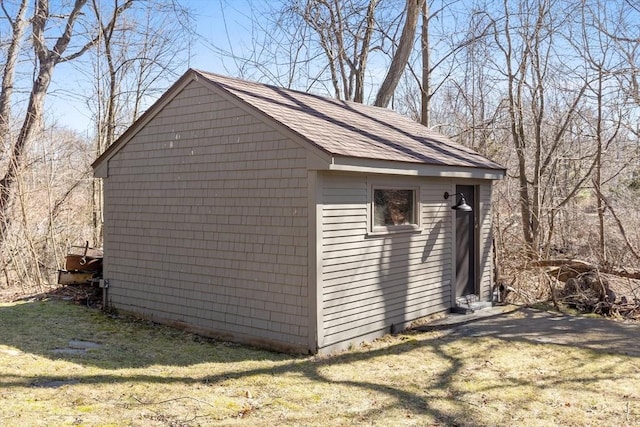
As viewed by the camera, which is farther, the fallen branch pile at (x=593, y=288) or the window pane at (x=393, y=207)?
the fallen branch pile at (x=593, y=288)

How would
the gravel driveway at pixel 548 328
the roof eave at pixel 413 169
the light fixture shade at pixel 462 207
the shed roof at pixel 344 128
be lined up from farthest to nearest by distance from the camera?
the light fixture shade at pixel 462 207 < the gravel driveway at pixel 548 328 < the shed roof at pixel 344 128 < the roof eave at pixel 413 169

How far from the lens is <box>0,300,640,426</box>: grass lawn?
15.5 ft

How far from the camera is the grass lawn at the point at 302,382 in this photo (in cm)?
473

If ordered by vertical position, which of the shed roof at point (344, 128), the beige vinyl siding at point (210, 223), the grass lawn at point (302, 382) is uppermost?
the shed roof at point (344, 128)

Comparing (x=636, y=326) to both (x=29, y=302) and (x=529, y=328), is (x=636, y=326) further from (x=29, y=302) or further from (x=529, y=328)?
(x=29, y=302)

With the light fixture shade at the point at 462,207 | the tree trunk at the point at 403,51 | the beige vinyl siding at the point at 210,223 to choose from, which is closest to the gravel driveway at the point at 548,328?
the light fixture shade at the point at 462,207

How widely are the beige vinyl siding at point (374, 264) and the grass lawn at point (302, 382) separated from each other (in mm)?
389

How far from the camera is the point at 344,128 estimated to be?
26.0 ft

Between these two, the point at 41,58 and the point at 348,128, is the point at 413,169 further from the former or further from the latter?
the point at 41,58

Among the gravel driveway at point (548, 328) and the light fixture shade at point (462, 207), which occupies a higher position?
the light fixture shade at point (462, 207)

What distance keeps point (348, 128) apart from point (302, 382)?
383 cm

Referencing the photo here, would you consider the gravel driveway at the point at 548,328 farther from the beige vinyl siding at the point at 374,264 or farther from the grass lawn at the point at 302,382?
the beige vinyl siding at the point at 374,264

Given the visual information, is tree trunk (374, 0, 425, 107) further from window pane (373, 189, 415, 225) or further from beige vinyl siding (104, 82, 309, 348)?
beige vinyl siding (104, 82, 309, 348)

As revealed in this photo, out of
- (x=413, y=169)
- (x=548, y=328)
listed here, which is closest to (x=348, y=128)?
(x=413, y=169)
